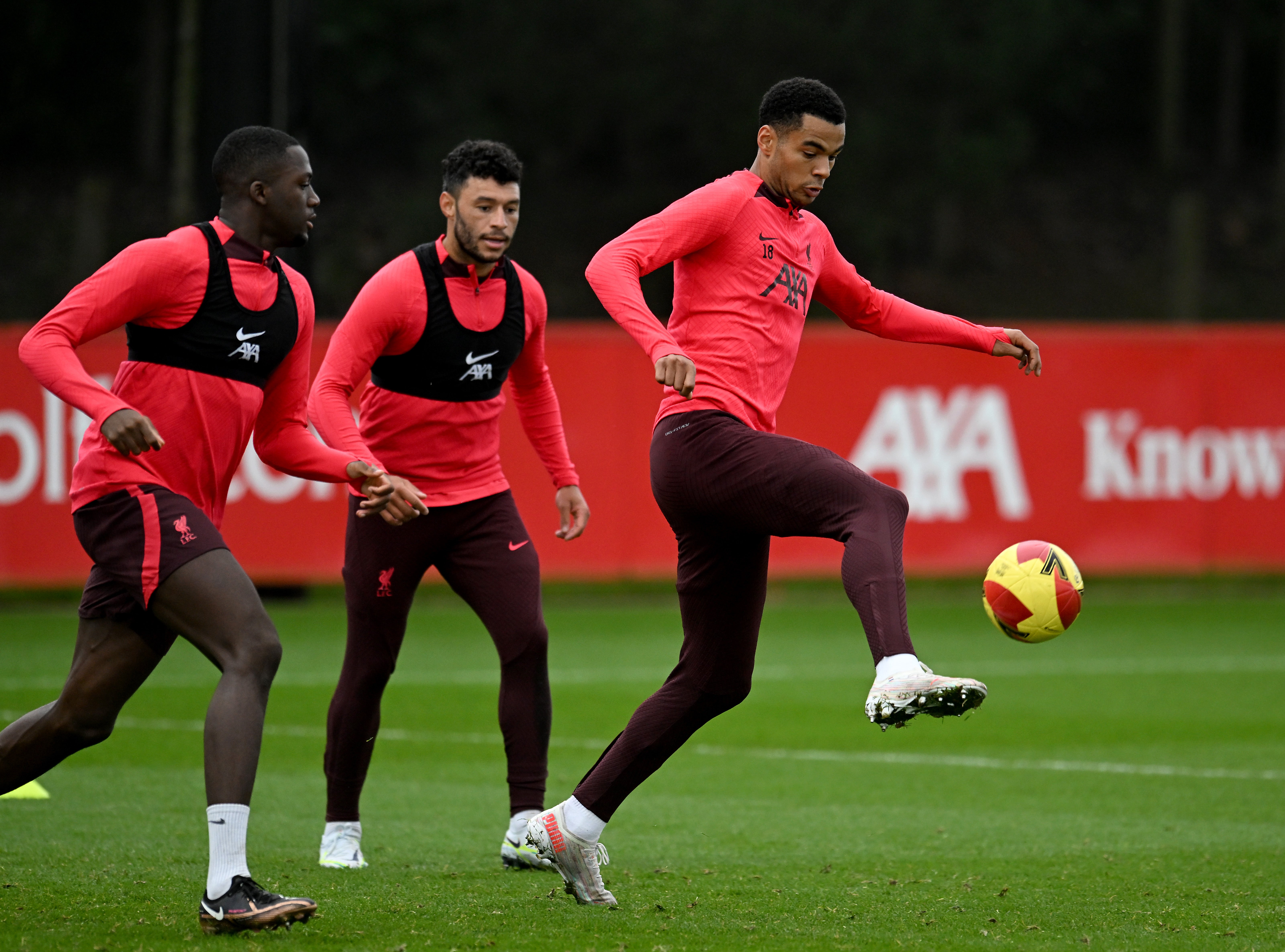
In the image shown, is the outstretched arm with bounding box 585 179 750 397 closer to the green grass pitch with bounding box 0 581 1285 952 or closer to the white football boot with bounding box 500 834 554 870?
the green grass pitch with bounding box 0 581 1285 952

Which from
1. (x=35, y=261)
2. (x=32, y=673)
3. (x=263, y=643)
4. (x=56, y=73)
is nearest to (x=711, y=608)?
(x=263, y=643)

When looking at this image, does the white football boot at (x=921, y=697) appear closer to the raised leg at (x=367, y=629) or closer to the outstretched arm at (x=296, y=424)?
the outstretched arm at (x=296, y=424)

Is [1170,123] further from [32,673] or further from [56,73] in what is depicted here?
[32,673]

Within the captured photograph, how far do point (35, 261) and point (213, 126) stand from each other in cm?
821

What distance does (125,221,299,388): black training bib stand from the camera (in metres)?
5.32

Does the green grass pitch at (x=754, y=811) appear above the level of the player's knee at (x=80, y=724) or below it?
below

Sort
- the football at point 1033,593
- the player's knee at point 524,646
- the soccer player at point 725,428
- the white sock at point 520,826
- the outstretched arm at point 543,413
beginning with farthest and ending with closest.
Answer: the outstretched arm at point 543,413
the player's knee at point 524,646
the white sock at point 520,826
the football at point 1033,593
the soccer player at point 725,428

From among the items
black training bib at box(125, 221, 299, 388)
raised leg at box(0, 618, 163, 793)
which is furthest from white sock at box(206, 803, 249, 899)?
black training bib at box(125, 221, 299, 388)

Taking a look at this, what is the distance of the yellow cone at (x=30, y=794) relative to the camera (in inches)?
296

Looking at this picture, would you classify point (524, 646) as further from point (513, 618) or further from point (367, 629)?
point (367, 629)

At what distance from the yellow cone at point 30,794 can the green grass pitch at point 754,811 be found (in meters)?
0.05

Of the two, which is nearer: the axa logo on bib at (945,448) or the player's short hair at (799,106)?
the player's short hair at (799,106)

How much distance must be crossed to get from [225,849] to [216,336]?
1.55 metres

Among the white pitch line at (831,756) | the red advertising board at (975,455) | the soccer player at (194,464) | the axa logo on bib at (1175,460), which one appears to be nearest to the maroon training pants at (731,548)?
the soccer player at (194,464)
